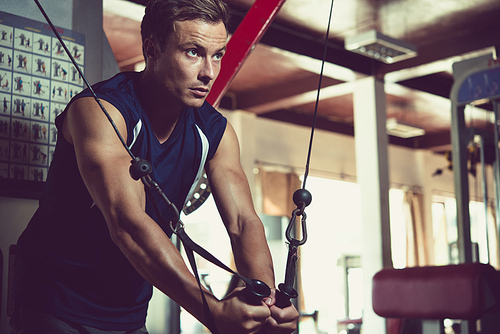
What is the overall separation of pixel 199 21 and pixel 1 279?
93 cm

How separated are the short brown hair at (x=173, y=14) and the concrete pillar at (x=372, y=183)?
4898 mm

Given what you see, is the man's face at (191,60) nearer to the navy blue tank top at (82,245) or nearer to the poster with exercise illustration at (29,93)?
the navy blue tank top at (82,245)

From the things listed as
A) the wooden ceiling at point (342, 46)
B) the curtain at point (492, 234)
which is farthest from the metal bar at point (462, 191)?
the curtain at point (492, 234)

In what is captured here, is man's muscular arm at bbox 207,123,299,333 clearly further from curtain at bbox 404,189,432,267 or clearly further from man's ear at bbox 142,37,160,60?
curtain at bbox 404,189,432,267

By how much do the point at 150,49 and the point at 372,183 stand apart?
4984 mm

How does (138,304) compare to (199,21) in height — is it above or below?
below

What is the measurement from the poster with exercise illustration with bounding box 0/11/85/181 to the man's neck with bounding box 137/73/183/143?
55 centimetres

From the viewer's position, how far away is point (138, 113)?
1103mm

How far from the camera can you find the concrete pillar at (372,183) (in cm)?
569

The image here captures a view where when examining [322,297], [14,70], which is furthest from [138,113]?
[322,297]

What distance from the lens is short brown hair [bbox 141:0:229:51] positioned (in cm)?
108

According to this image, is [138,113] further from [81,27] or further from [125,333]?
[81,27]

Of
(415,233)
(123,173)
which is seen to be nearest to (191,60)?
(123,173)

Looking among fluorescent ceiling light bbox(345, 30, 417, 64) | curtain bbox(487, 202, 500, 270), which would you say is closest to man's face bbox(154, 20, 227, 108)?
fluorescent ceiling light bbox(345, 30, 417, 64)
